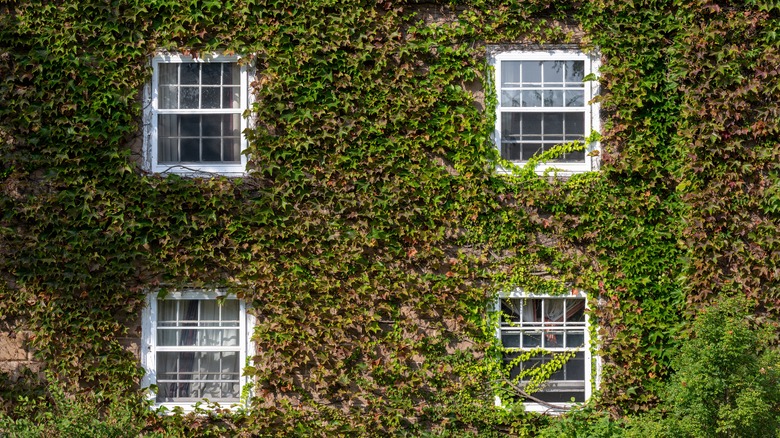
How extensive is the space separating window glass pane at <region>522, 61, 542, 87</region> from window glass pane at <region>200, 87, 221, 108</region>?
344 cm

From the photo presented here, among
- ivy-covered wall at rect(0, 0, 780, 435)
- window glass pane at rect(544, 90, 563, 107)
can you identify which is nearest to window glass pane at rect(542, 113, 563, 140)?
window glass pane at rect(544, 90, 563, 107)

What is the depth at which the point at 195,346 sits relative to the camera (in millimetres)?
8711

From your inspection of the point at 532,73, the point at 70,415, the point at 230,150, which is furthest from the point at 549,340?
the point at 70,415

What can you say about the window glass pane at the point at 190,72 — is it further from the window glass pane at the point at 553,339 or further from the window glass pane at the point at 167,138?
the window glass pane at the point at 553,339

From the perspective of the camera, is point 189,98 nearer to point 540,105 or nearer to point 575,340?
point 540,105

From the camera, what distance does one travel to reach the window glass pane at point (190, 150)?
8.85m

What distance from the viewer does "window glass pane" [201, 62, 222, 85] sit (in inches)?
348

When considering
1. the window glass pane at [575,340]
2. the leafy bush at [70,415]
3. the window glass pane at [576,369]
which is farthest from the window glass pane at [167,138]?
the window glass pane at [576,369]

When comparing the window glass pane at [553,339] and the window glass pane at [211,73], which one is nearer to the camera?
the window glass pane at [553,339]

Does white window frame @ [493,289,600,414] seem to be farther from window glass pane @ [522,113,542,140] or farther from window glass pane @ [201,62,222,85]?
window glass pane @ [201,62,222,85]

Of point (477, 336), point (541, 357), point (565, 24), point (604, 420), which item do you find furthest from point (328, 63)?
point (604, 420)

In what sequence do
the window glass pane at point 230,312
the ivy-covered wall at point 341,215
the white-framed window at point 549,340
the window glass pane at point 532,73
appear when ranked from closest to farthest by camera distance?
Answer: the ivy-covered wall at point 341,215
the white-framed window at point 549,340
the window glass pane at point 230,312
the window glass pane at point 532,73

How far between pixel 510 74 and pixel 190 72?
141 inches

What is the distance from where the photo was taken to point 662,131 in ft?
27.9
